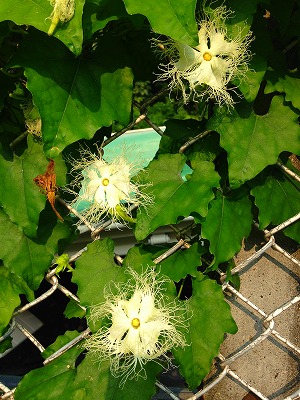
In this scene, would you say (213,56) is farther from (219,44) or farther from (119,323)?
(119,323)

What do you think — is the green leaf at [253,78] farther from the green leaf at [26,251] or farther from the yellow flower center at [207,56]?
the green leaf at [26,251]

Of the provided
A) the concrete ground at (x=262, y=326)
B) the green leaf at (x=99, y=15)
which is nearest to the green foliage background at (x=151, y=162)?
the green leaf at (x=99, y=15)

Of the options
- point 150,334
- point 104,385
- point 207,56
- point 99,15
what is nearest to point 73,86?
point 99,15

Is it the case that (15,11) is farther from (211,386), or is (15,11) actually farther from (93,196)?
(211,386)

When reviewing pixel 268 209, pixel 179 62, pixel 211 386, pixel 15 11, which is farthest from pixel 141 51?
pixel 211 386

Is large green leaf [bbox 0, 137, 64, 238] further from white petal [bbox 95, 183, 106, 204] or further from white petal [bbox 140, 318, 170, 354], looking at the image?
white petal [bbox 140, 318, 170, 354]

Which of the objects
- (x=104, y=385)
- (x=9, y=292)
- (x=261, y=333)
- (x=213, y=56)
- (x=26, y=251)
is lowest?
(x=261, y=333)

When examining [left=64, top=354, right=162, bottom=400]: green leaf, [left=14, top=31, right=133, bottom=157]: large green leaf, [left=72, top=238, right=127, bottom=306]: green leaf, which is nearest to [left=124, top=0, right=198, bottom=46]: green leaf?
[left=14, top=31, right=133, bottom=157]: large green leaf

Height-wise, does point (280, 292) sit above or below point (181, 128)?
below
